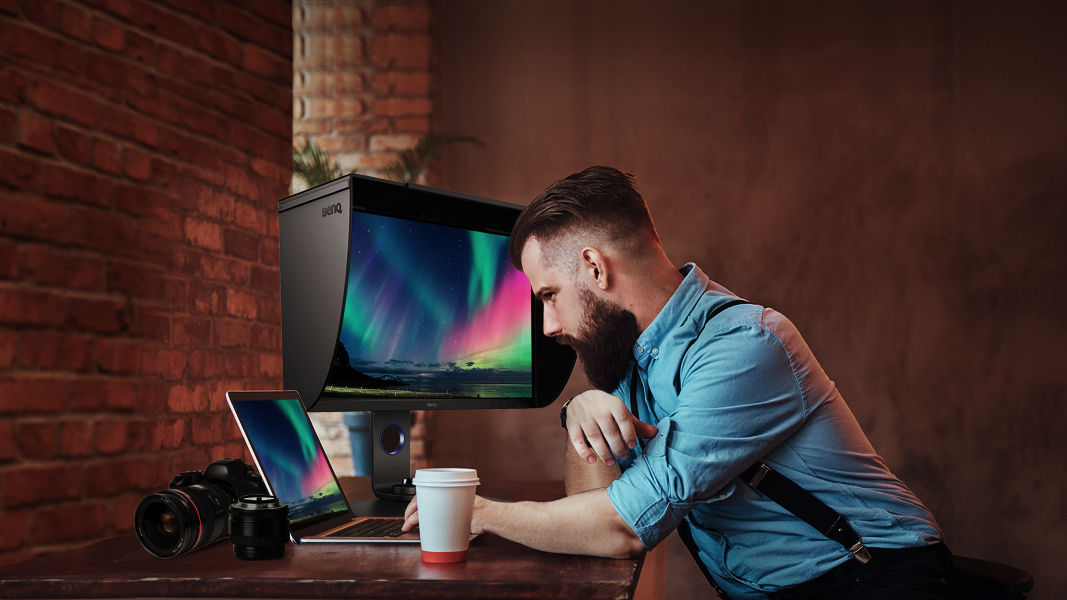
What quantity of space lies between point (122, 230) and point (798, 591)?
1324mm

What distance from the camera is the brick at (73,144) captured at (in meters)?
1.45

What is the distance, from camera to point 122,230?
159 centimetres

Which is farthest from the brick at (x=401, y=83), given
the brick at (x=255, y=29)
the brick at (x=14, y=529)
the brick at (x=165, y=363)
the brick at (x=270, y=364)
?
the brick at (x=14, y=529)

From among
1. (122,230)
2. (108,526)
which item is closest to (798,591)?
(108,526)

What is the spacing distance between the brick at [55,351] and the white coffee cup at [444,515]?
751 millimetres

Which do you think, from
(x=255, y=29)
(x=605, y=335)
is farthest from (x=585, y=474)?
(x=255, y=29)

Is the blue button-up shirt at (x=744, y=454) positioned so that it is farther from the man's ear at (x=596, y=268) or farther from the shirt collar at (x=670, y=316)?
the man's ear at (x=596, y=268)

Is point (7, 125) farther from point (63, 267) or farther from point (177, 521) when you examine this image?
point (177, 521)

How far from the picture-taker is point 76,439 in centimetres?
147

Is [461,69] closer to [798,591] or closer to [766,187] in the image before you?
[766,187]

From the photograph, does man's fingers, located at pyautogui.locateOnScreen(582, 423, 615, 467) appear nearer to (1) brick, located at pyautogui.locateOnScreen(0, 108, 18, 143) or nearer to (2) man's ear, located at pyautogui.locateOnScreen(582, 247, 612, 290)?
(2) man's ear, located at pyautogui.locateOnScreen(582, 247, 612, 290)

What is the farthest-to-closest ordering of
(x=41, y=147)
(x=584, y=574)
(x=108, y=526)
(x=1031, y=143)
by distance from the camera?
(x=1031, y=143) < (x=108, y=526) < (x=41, y=147) < (x=584, y=574)

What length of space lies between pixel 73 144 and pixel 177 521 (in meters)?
0.76

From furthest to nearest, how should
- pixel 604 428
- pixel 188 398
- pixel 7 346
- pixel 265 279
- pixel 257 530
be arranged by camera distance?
pixel 265 279 < pixel 188 398 < pixel 7 346 < pixel 604 428 < pixel 257 530
